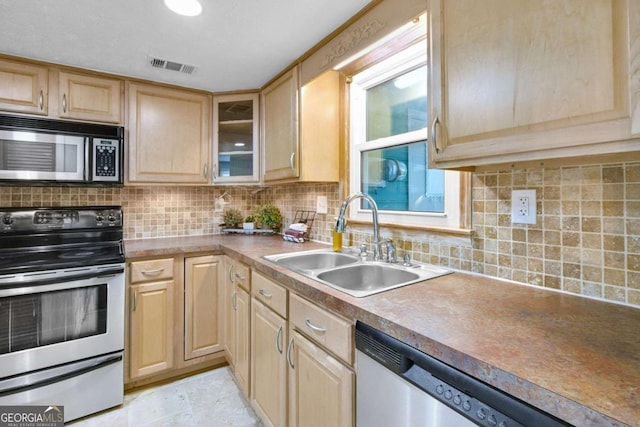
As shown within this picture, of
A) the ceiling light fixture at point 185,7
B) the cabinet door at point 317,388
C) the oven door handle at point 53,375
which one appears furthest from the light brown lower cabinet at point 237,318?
the ceiling light fixture at point 185,7

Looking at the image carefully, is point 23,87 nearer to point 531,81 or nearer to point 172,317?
point 172,317

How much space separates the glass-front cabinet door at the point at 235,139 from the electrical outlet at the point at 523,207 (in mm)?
1774

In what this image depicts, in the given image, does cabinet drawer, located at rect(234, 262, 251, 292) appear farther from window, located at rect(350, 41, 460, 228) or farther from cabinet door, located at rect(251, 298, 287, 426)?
window, located at rect(350, 41, 460, 228)

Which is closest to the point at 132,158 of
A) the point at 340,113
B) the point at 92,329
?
the point at 92,329

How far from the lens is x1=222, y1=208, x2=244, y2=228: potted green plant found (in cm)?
271

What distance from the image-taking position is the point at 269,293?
1483 mm

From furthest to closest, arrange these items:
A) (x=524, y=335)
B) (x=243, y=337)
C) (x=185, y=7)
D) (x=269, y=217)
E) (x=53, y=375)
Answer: (x=269, y=217) → (x=243, y=337) → (x=53, y=375) → (x=185, y=7) → (x=524, y=335)

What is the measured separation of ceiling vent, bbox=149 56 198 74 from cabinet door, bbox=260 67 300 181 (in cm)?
53

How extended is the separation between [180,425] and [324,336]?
1.20 m

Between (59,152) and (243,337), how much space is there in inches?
61.8

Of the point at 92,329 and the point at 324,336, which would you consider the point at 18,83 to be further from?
the point at 324,336

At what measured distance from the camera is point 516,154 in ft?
2.78

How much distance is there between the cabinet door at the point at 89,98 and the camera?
194cm

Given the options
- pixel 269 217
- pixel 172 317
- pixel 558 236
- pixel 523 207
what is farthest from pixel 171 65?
pixel 558 236
